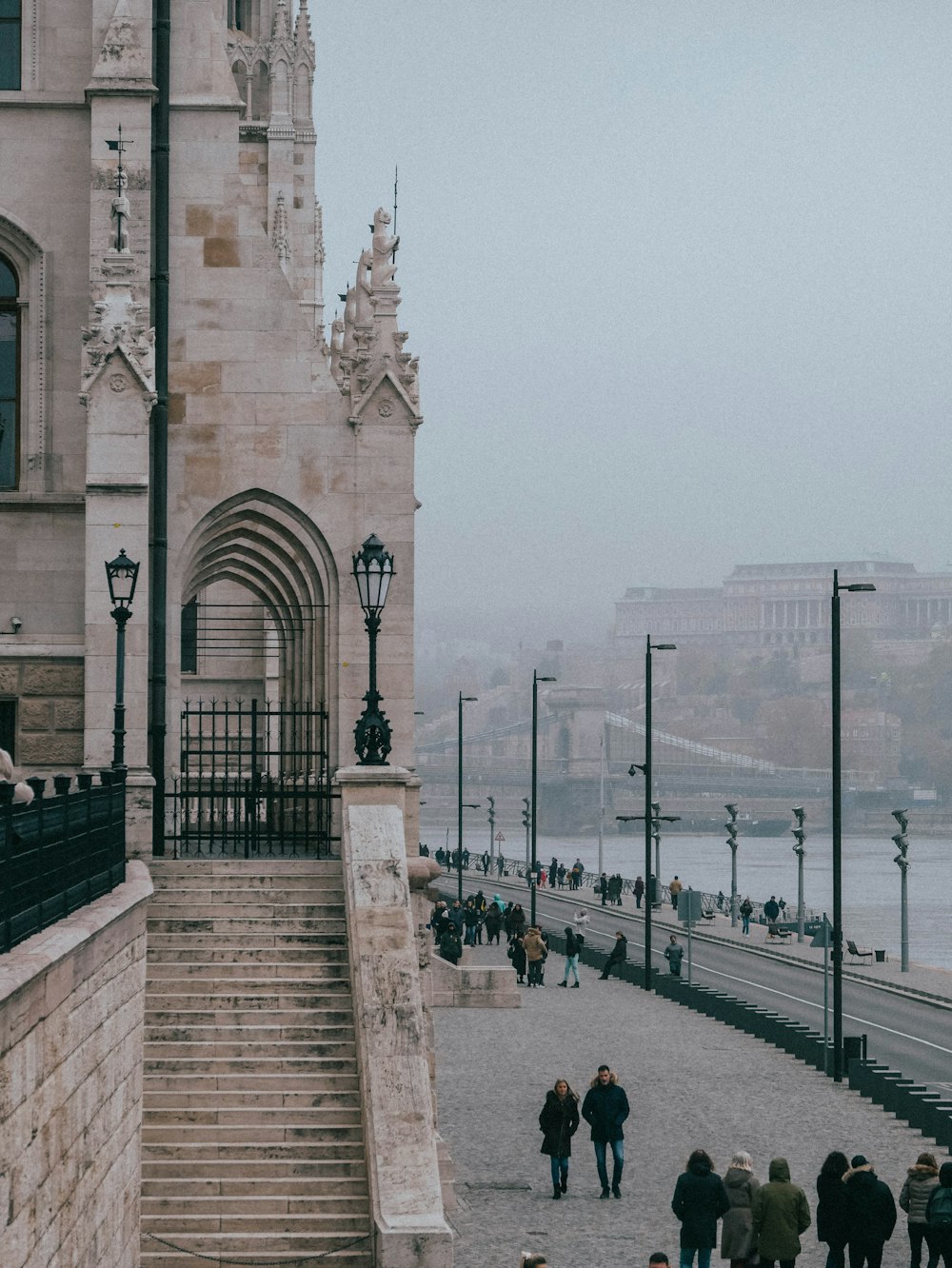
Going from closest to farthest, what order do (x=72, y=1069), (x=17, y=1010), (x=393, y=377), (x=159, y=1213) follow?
1. (x=17, y=1010)
2. (x=72, y=1069)
3. (x=159, y=1213)
4. (x=393, y=377)

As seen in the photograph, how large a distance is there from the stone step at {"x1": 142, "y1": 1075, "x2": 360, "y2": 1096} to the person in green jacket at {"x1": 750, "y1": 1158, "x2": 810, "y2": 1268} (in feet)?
11.2

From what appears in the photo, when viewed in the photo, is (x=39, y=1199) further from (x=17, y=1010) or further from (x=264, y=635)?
(x=264, y=635)

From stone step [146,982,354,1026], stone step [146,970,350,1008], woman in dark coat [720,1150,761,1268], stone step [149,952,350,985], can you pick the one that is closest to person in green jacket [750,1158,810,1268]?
woman in dark coat [720,1150,761,1268]

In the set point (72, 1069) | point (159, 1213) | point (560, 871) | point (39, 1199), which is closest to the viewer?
point (39, 1199)

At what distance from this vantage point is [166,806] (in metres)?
25.2

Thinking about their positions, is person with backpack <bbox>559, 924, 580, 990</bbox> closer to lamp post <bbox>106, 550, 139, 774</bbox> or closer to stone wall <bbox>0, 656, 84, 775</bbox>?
stone wall <bbox>0, 656, 84, 775</bbox>

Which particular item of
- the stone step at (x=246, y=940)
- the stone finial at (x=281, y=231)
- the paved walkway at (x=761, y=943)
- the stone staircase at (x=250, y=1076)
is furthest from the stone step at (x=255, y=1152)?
the paved walkway at (x=761, y=943)

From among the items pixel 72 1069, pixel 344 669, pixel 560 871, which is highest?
pixel 344 669

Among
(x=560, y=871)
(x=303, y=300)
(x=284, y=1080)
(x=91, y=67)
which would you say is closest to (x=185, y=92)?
(x=91, y=67)

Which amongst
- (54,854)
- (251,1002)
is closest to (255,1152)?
(251,1002)

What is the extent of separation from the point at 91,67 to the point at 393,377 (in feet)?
16.2

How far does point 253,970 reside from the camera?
1888cm

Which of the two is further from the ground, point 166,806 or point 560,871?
point 166,806

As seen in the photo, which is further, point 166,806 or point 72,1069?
point 166,806
